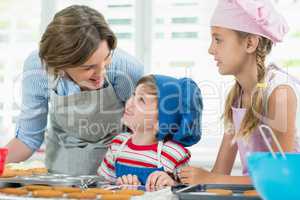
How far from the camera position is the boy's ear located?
5.49 ft

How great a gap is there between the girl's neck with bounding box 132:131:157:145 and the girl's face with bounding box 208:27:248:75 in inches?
12.2

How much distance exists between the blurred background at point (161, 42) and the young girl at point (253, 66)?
1052mm

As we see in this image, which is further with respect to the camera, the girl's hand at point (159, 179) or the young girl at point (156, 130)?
the young girl at point (156, 130)

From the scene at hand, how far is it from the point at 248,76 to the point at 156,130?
36 cm

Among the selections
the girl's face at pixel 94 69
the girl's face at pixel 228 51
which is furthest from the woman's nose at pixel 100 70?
the girl's face at pixel 228 51

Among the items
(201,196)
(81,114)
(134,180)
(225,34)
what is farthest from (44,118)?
(201,196)

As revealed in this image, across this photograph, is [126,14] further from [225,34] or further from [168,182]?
[168,182]

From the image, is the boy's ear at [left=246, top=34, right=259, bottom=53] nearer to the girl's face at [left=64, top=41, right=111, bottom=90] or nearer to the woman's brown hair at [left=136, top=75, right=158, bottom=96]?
the woman's brown hair at [left=136, top=75, right=158, bottom=96]

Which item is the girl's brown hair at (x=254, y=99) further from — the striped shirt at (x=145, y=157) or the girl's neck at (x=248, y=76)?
the striped shirt at (x=145, y=157)

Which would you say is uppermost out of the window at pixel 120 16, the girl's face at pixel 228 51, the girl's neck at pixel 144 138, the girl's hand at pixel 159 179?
the window at pixel 120 16

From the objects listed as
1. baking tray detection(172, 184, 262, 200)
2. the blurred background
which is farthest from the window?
baking tray detection(172, 184, 262, 200)

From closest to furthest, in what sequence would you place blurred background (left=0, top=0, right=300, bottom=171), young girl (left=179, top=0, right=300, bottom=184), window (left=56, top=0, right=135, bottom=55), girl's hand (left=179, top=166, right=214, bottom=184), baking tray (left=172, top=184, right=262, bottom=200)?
baking tray (left=172, top=184, right=262, bottom=200), girl's hand (left=179, top=166, right=214, bottom=184), young girl (left=179, top=0, right=300, bottom=184), blurred background (left=0, top=0, right=300, bottom=171), window (left=56, top=0, right=135, bottom=55)

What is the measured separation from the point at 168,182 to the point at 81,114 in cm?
47

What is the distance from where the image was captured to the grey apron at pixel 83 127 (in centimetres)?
179
